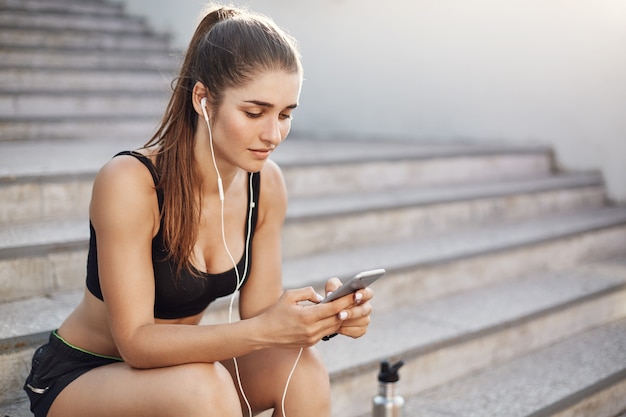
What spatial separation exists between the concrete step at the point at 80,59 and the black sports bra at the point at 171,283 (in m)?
2.84

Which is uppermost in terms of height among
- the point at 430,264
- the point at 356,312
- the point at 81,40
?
the point at 81,40

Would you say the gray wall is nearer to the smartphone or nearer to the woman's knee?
the smartphone

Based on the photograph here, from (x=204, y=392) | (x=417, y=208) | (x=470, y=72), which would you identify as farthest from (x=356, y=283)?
(x=470, y=72)

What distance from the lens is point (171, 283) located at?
1740 millimetres

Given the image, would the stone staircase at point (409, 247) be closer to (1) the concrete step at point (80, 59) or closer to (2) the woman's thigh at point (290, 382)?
(1) the concrete step at point (80, 59)

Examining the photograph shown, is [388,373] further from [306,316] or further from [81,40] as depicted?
[81,40]

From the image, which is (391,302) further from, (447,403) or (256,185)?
(256,185)

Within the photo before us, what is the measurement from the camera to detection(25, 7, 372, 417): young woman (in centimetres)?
160

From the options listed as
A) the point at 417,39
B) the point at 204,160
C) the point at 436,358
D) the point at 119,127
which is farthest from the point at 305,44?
the point at 204,160

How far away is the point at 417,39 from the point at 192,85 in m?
3.31

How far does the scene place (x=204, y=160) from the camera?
180 cm

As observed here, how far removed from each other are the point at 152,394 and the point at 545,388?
147cm

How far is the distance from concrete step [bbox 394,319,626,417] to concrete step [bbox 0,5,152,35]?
12.9 ft

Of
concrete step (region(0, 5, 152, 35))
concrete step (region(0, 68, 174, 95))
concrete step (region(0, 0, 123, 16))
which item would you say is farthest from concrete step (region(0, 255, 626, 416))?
concrete step (region(0, 0, 123, 16))
